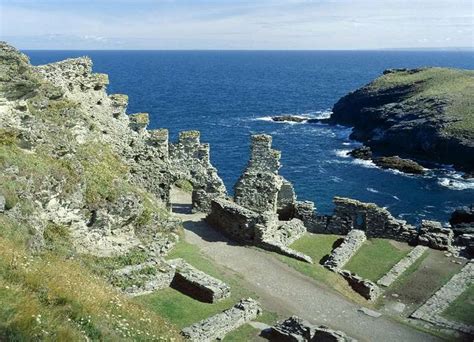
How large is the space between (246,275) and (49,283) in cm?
1351

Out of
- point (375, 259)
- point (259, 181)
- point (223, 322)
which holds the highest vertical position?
point (259, 181)

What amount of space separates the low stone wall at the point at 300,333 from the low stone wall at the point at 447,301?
16.8 ft

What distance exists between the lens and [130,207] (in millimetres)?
23281

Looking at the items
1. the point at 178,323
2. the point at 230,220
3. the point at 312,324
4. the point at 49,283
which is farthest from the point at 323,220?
the point at 49,283

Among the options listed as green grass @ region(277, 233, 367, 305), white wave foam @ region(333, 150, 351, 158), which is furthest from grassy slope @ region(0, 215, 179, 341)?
white wave foam @ region(333, 150, 351, 158)

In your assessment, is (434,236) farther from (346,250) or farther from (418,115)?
(418,115)

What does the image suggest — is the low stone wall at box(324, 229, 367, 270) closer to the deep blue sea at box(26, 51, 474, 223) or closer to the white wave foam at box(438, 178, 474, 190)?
the deep blue sea at box(26, 51, 474, 223)

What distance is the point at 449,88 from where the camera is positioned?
106 m

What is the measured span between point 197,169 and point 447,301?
58.4ft

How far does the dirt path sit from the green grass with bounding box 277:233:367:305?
510 millimetres

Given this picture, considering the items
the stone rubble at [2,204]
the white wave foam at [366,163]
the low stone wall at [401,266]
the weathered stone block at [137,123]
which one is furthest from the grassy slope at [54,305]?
the white wave foam at [366,163]

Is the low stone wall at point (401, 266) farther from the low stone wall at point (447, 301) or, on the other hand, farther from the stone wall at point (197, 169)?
the stone wall at point (197, 169)

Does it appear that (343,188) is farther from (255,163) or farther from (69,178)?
(69,178)

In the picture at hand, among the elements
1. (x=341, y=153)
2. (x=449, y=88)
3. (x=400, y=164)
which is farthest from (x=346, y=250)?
(x=449, y=88)
